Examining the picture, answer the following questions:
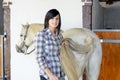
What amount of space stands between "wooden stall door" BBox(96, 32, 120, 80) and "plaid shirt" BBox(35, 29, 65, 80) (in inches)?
67.3

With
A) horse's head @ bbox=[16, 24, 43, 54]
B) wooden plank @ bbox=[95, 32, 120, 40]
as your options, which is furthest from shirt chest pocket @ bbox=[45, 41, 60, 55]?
wooden plank @ bbox=[95, 32, 120, 40]

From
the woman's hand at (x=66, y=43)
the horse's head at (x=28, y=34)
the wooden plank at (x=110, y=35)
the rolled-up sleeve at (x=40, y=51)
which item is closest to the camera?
the rolled-up sleeve at (x=40, y=51)

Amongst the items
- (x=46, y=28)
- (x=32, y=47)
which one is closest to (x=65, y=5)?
(x=32, y=47)

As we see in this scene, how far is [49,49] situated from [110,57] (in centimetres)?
189

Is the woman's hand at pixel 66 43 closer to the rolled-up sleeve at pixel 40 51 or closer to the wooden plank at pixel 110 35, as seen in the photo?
the rolled-up sleeve at pixel 40 51

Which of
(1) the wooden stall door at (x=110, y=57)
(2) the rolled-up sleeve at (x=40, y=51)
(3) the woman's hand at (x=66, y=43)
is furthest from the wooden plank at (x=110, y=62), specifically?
(2) the rolled-up sleeve at (x=40, y=51)

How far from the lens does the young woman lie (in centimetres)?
208

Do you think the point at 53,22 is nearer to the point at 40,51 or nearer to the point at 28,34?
the point at 40,51

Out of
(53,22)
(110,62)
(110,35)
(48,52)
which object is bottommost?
(110,62)

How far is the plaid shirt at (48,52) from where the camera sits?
2.09 m

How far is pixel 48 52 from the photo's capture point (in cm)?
213

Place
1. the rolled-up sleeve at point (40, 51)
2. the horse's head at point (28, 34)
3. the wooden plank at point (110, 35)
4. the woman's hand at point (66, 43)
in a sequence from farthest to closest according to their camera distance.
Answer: the wooden plank at point (110, 35) < the horse's head at point (28, 34) < the woman's hand at point (66, 43) < the rolled-up sleeve at point (40, 51)

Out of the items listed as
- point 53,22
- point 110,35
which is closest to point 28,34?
point 110,35

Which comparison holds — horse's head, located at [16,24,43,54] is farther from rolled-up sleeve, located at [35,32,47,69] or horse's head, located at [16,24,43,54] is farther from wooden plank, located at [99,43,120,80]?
rolled-up sleeve, located at [35,32,47,69]
